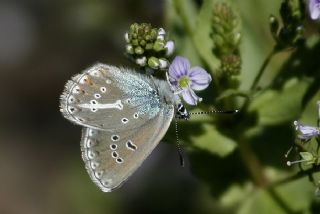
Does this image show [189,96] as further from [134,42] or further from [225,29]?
[225,29]

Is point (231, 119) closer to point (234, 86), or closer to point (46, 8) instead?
point (234, 86)

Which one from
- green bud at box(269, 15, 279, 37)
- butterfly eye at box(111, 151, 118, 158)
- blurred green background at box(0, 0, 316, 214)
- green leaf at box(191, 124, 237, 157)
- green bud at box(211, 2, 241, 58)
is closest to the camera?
butterfly eye at box(111, 151, 118, 158)

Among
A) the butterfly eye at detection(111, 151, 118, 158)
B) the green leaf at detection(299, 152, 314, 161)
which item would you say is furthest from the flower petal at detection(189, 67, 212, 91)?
the green leaf at detection(299, 152, 314, 161)

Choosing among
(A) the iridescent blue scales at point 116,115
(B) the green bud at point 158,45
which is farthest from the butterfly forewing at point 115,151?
(B) the green bud at point 158,45

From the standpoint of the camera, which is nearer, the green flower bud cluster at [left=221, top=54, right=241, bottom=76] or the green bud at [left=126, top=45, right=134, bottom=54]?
the green bud at [left=126, top=45, right=134, bottom=54]

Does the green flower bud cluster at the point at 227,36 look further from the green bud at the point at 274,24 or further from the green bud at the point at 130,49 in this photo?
the green bud at the point at 130,49

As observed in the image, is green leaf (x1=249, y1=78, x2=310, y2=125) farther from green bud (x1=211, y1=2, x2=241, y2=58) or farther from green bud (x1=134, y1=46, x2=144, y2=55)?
green bud (x1=134, y1=46, x2=144, y2=55)

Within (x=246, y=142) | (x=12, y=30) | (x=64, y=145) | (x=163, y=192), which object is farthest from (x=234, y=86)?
(x=12, y=30)
